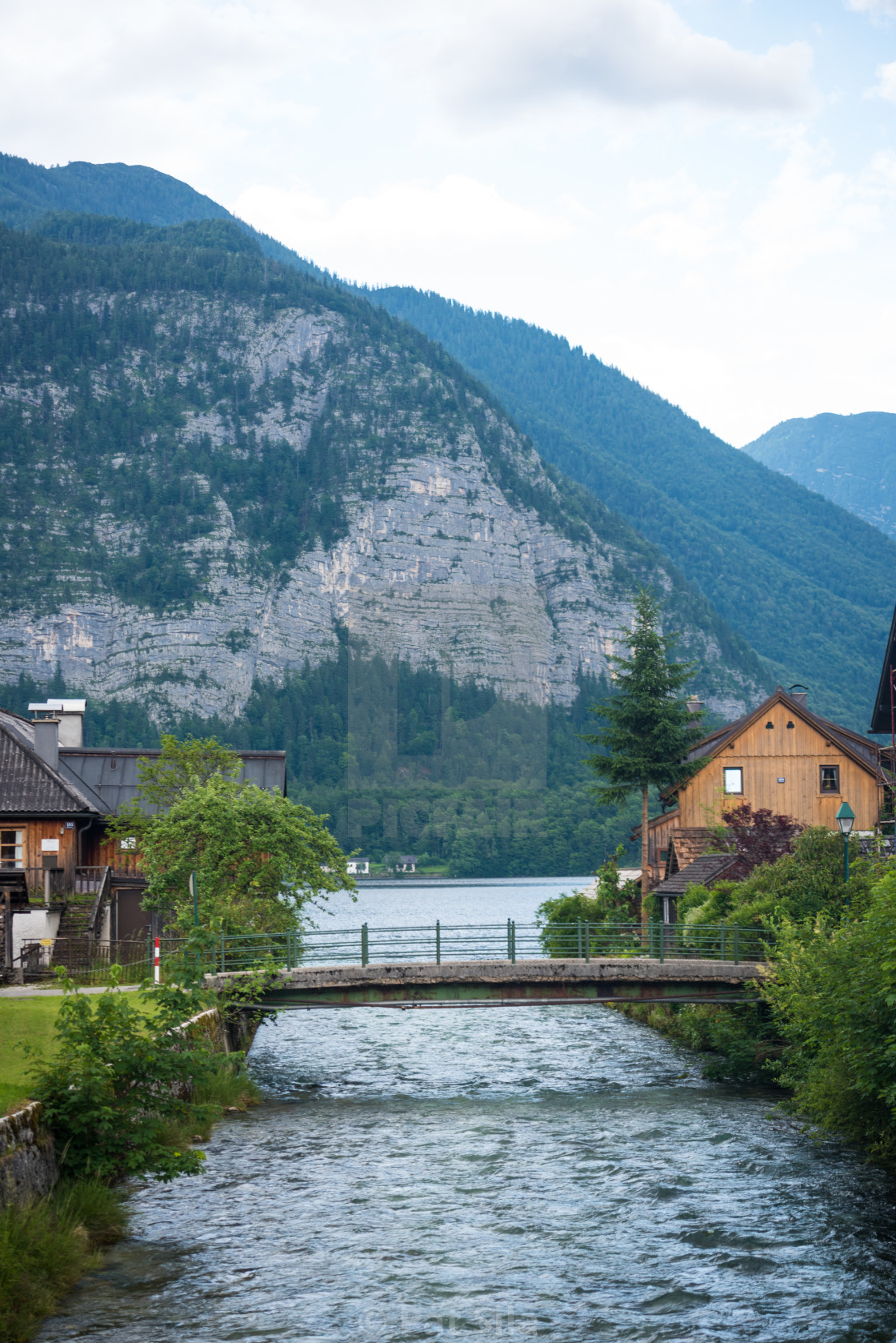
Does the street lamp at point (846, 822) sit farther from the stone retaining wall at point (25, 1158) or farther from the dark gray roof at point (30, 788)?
the dark gray roof at point (30, 788)

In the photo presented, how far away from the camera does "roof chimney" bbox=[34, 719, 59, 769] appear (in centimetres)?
4969

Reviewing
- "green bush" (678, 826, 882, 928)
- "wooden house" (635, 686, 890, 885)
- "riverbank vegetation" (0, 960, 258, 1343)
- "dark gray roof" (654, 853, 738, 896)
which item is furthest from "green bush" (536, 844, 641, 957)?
"riverbank vegetation" (0, 960, 258, 1343)

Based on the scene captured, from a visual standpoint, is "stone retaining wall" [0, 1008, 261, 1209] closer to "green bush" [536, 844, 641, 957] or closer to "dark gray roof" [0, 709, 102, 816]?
"dark gray roof" [0, 709, 102, 816]

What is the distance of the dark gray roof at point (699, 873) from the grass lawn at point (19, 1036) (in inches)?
911

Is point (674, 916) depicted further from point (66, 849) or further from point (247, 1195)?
point (247, 1195)

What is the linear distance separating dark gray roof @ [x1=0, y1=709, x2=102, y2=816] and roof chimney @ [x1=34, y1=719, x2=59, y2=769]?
1.41m

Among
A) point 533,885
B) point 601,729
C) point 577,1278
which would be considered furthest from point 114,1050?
point 533,885

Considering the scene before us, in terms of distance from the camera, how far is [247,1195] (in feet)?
70.2

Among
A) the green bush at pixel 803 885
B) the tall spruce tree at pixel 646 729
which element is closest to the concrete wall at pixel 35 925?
the green bush at pixel 803 885

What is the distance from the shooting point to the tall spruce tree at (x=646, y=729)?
55.6 meters

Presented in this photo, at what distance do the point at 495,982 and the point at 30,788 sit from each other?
20.8 m

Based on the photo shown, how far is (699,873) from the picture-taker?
48.8 meters

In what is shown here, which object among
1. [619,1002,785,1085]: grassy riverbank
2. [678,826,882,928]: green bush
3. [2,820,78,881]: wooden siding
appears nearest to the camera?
[619,1002,785,1085]: grassy riverbank

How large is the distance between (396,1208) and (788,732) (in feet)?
128
